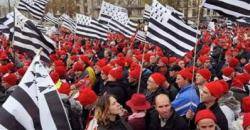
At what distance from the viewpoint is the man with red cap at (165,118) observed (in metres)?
6.18

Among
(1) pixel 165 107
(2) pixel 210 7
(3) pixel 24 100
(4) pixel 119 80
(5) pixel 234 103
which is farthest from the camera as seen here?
(4) pixel 119 80

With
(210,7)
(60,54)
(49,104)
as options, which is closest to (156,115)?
(49,104)

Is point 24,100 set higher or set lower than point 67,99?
higher

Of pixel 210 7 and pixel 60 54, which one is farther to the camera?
pixel 60 54

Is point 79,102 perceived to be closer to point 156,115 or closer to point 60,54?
point 156,115

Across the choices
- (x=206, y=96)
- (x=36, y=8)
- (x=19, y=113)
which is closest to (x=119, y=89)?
(x=206, y=96)

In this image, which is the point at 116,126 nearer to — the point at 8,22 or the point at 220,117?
the point at 220,117

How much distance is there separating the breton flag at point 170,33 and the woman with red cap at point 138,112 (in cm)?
293

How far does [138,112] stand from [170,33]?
330 centimetres

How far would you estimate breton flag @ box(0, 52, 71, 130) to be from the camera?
4941mm

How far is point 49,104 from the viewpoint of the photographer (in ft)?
16.9

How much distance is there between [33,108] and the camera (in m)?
5.07

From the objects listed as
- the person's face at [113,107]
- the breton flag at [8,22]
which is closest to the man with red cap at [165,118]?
the person's face at [113,107]

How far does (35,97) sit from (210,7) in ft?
12.5
